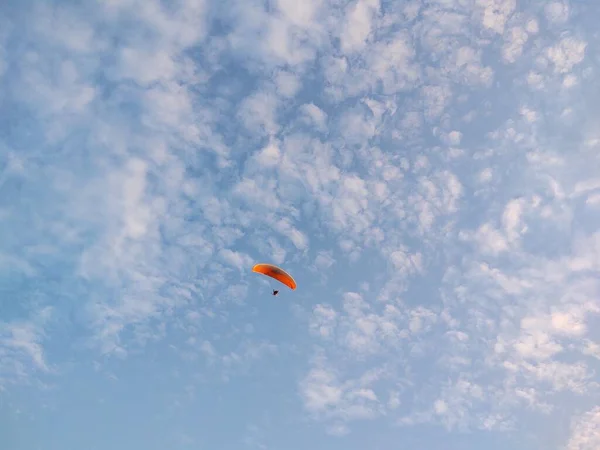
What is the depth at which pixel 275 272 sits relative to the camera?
180 feet

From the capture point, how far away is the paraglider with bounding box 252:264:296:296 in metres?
54.7

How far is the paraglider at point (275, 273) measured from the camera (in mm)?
54656

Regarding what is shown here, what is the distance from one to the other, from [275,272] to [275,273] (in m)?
0.10

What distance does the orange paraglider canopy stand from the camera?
5466 centimetres

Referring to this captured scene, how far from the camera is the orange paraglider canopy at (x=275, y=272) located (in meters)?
54.7

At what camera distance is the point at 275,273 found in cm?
5503

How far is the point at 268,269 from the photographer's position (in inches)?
2162
